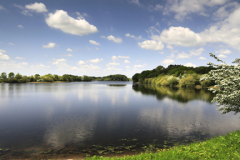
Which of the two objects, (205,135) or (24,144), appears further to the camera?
(205,135)

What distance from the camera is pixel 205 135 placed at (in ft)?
60.7

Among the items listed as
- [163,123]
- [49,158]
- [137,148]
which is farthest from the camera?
[163,123]

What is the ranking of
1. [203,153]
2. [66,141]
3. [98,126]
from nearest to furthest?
[203,153] < [66,141] < [98,126]

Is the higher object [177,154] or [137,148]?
[177,154]

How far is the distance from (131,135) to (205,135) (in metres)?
9.41

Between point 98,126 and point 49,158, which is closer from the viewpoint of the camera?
point 49,158

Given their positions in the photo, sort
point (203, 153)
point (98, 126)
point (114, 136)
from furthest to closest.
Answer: point (98, 126) → point (114, 136) → point (203, 153)

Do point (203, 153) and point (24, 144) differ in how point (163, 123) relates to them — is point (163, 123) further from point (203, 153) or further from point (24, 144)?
point (24, 144)

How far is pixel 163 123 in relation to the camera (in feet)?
76.3

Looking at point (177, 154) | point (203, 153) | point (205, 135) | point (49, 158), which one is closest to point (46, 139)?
point (49, 158)

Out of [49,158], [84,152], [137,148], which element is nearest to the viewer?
[49,158]

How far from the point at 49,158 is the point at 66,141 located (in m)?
3.51

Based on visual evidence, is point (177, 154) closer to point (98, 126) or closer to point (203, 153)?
point (203, 153)

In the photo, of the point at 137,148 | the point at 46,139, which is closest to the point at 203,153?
the point at 137,148
